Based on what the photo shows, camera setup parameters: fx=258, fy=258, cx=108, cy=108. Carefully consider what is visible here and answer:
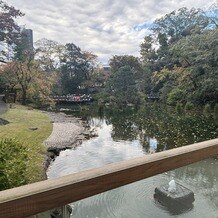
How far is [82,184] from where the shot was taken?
22.9 inches

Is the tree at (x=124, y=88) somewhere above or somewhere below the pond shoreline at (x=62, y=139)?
above

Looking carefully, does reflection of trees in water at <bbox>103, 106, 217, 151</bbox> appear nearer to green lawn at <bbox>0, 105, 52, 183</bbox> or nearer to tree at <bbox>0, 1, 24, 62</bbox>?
green lawn at <bbox>0, 105, 52, 183</bbox>

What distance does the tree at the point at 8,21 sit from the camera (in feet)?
38.9

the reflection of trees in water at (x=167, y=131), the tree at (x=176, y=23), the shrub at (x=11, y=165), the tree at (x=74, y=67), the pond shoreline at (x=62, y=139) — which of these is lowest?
the pond shoreline at (x=62, y=139)

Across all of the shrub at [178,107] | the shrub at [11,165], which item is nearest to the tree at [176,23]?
the shrub at [178,107]

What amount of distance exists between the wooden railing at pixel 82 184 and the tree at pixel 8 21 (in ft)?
41.1

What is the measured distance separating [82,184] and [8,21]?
43.4 feet

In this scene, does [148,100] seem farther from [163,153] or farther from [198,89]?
[163,153]

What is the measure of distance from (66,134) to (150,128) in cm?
408

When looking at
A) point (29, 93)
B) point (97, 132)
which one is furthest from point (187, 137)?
point (29, 93)

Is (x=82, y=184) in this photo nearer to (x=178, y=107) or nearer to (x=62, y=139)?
(x=62, y=139)

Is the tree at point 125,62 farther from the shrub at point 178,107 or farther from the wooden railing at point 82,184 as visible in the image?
the wooden railing at point 82,184

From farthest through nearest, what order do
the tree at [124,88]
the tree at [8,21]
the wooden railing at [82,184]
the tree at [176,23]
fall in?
the tree at [176,23], the tree at [124,88], the tree at [8,21], the wooden railing at [82,184]

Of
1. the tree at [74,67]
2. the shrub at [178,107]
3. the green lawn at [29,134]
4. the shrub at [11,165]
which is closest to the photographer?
the shrub at [11,165]
